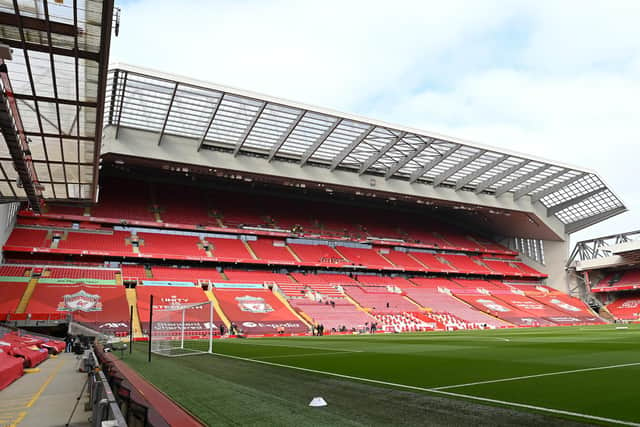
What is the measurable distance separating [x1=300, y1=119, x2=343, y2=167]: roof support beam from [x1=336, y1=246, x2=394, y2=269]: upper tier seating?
1489 cm

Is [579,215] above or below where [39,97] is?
above

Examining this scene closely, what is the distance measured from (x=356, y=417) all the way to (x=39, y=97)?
12692mm

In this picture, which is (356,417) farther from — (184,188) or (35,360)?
(184,188)

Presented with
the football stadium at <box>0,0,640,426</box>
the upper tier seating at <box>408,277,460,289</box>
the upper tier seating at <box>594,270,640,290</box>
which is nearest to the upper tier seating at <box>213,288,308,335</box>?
the football stadium at <box>0,0,640,426</box>

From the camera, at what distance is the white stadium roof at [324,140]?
99.8 feet

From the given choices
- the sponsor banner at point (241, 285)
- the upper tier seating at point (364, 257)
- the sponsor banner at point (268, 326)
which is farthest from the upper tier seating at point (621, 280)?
the sponsor banner at point (241, 285)

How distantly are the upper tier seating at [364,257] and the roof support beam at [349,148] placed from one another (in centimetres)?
1287

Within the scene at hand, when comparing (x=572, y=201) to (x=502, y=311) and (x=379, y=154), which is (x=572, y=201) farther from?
(x=379, y=154)

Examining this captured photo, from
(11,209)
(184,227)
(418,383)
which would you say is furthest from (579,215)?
(11,209)

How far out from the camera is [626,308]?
54.7 meters

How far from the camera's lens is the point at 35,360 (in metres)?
Result: 14.9

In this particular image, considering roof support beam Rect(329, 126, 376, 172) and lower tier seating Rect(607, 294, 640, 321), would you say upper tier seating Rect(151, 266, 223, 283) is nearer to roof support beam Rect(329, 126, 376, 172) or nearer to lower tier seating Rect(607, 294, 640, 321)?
roof support beam Rect(329, 126, 376, 172)

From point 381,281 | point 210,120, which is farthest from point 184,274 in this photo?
point 381,281

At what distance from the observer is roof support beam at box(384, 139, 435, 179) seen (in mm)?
38094
